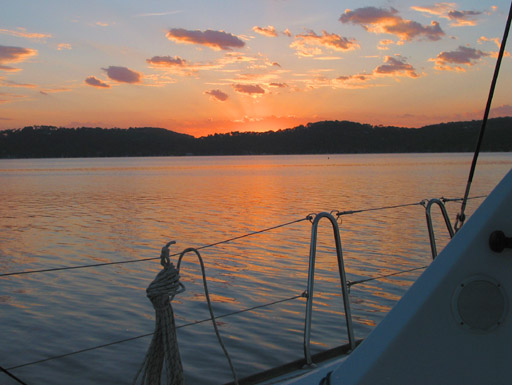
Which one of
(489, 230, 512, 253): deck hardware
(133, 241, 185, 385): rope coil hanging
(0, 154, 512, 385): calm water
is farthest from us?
(0, 154, 512, 385): calm water

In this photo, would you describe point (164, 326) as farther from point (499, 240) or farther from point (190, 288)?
point (190, 288)

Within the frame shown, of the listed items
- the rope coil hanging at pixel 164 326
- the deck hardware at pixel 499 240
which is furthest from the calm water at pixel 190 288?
the deck hardware at pixel 499 240

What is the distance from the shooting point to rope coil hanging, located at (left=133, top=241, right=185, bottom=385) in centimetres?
251

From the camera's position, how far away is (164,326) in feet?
8.34

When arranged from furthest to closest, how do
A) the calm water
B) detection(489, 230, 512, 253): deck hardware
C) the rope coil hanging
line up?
the calm water < the rope coil hanging < detection(489, 230, 512, 253): deck hardware

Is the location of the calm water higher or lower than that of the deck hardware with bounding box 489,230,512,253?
lower

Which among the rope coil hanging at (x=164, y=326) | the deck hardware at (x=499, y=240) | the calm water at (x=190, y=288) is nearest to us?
the deck hardware at (x=499, y=240)

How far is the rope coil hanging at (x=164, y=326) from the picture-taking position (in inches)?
98.7

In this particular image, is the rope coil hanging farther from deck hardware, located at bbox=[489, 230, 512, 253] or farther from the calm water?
the calm water

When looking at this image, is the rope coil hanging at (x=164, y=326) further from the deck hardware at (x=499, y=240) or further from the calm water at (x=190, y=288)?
the calm water at (x=190, y=288)

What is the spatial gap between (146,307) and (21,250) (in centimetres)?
833

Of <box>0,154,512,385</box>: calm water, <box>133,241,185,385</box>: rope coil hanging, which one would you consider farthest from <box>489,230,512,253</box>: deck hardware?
<box>0,154,512,385</box>: calm water

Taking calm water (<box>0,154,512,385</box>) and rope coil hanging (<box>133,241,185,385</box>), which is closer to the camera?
rope coil hanging (<box>133,241,185,385</box>)

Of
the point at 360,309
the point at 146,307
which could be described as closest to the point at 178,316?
the point at 146,307
